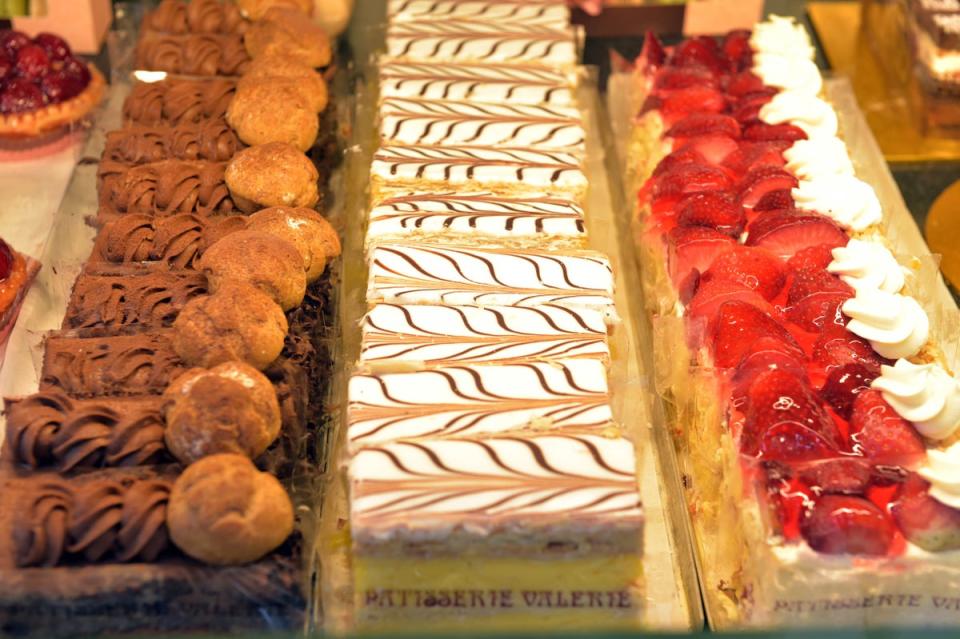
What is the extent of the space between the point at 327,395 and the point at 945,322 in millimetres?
1805

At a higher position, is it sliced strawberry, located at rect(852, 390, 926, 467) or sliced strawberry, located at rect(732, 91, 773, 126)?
sliced strawberry, located at rect(732, 91, 773, 126)

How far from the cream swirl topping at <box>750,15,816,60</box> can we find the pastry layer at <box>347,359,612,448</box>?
6.62ft

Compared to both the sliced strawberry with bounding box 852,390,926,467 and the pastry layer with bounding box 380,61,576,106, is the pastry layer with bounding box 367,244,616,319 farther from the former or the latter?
the pastry layer with bounding box 380,61,576,106

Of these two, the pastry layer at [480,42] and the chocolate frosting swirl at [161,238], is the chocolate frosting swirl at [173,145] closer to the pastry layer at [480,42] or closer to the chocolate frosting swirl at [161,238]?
the chocolate frosting swirl at [161,238]

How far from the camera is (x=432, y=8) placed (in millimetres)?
4633

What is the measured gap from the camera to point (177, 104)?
396cm

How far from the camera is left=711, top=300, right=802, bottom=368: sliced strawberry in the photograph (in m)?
2.98

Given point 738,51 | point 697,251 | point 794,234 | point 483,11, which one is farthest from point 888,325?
point 483,11

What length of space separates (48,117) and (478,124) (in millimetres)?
1619

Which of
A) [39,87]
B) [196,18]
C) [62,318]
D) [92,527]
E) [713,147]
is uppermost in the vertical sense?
[196,18]

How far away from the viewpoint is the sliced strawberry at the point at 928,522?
254 cm

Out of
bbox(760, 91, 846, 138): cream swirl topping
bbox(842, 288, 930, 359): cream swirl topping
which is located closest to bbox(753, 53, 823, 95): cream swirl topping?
bbox(760, 91, 846, 138): cream swirl topping

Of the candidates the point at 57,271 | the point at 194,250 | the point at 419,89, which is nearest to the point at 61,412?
the point at 194,250

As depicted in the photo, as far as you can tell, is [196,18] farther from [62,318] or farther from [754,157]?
[754,157]
